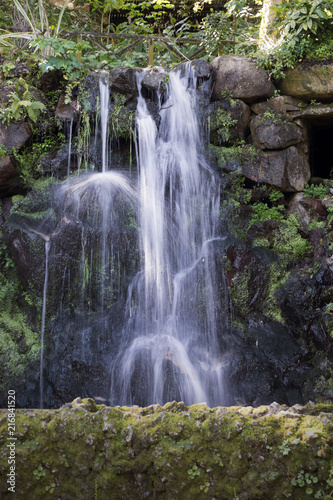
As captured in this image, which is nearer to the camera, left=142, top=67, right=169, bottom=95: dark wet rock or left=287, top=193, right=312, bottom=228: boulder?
left=287, top=193, right=312, bottom=228: boulder

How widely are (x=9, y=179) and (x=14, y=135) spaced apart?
920 mm

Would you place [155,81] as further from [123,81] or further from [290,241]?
[290,241]

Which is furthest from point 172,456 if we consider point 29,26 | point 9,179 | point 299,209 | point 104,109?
point 29,26

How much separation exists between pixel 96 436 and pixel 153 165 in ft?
18.6

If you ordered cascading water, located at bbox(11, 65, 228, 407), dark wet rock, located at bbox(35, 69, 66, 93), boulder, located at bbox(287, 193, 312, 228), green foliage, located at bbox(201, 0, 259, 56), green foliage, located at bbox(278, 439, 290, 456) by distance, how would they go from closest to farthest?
green foliage, located at bbox(278, 439, 290, 456) < cascading water, located at bbox(11, 65, 228, 407) < boulder, located at bbox(287, 193, 312, 228) < dark wet rock, located at bbox(35, 69, 66, 93) < green foliage, located at bbox(201, 0, 259, 56)

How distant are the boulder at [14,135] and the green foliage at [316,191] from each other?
5.48 metres

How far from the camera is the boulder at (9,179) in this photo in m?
7.89

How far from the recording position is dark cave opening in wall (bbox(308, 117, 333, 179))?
905 centimetres

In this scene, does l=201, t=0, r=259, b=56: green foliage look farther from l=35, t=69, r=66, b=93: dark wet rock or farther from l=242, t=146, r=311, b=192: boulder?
l=35, t=69, r=66, b=93: dark wet rock

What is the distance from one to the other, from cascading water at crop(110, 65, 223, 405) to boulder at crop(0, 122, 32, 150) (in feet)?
7.28

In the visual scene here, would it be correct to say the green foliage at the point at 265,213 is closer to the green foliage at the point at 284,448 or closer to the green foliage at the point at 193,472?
the green foliage at the point at 284,448

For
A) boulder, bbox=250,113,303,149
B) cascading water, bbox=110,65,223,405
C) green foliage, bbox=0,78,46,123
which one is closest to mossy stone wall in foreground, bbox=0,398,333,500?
cascading water, bbox=110,65,223,405

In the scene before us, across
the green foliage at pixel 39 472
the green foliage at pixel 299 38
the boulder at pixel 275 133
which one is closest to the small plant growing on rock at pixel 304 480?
the green foliage at pixel 39 472

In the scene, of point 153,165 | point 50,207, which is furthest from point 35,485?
point 153,165
